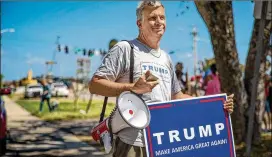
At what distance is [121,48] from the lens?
2637 millimetres

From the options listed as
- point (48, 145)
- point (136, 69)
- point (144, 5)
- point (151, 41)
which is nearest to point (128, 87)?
point (136, 69)

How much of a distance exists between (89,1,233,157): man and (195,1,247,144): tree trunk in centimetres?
491

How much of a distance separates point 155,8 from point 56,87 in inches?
1489

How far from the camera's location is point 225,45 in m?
7.51

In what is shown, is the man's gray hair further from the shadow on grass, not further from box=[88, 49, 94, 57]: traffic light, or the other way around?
box=[88, 49, 94, 57]: traffic light

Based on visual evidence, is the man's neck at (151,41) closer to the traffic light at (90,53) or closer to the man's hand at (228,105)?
the man's hand at (228,105)

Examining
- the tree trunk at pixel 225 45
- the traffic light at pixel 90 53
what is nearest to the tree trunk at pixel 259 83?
the tree trunk at pixel 225 45

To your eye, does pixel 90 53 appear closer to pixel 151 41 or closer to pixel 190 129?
pixel 151 41

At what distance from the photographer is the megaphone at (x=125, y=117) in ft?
7.69

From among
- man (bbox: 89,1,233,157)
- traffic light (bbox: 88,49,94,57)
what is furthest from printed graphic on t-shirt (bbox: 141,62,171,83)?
traffic light (bbox: 88,49,94,57)

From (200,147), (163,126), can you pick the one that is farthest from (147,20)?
(200,147)

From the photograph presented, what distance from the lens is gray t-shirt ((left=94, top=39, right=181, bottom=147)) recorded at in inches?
101

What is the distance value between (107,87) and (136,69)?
24 centimetres

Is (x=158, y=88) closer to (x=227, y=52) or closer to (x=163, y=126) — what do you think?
(x=163, y=126)
